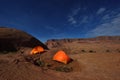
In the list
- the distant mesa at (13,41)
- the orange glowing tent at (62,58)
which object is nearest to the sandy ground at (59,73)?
the orange glowing tent at (62,58)

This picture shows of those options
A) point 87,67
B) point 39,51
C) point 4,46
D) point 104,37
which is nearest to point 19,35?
point 4,46

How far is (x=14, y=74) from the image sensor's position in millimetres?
8273

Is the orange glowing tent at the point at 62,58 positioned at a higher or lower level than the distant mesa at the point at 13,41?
lower

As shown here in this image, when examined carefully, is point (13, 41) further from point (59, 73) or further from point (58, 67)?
point (59, 73)

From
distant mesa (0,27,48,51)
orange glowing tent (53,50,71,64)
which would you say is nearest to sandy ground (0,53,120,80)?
orange glowing tent (53,50,71,64)

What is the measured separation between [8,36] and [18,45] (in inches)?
99.3

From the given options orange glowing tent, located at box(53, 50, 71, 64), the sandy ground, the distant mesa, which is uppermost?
the distant mesa

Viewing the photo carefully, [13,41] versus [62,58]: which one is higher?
[13,41]

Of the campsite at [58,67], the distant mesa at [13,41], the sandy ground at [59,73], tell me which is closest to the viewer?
the sandy ground at [59,73]

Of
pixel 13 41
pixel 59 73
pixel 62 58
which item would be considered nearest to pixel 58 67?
pixel 62 58

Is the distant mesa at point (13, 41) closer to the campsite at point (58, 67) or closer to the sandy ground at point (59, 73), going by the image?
the campsite at point (58, 67)

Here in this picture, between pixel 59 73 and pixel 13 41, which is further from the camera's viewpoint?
pixel 13 41

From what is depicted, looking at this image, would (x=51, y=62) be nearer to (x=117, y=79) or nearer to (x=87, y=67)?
(x=87, y=67)

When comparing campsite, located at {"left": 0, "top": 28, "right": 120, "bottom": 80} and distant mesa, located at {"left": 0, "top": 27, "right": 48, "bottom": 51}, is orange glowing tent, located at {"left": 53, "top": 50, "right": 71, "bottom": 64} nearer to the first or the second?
campsite, located at {"left": 0, "top": 28, "right": 120, "bottom": 80}
